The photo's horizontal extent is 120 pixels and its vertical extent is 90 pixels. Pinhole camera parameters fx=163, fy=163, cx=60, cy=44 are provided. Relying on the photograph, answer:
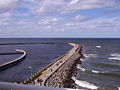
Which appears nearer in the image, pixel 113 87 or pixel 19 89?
pixel 19 89

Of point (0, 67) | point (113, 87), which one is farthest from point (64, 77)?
point (0, 67)

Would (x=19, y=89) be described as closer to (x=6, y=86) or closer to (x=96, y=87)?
(x=6, y=86)

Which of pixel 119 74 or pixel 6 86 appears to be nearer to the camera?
pixel 6 86

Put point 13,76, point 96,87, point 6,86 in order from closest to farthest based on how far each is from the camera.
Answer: point 6,86 → point 96,87 → point 13,76

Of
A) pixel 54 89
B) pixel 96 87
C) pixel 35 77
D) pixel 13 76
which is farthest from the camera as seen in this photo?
pixel 13 76

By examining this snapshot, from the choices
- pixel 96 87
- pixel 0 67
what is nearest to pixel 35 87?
pixel 96 87

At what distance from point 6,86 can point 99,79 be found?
2940 cm

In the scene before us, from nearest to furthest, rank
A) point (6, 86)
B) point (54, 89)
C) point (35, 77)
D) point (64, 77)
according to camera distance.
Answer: point (54, 89) < point (6, 86) < point (35, 77) < point (64, 77)

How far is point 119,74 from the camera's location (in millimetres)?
35531

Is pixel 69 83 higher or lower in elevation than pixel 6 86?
lower

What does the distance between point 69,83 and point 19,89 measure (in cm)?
2473

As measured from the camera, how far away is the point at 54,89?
3.75 metres

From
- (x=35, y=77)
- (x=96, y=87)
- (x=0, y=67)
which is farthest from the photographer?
(x=0, y=67)

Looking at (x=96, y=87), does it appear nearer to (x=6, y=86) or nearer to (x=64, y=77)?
(x=64, y=77)
